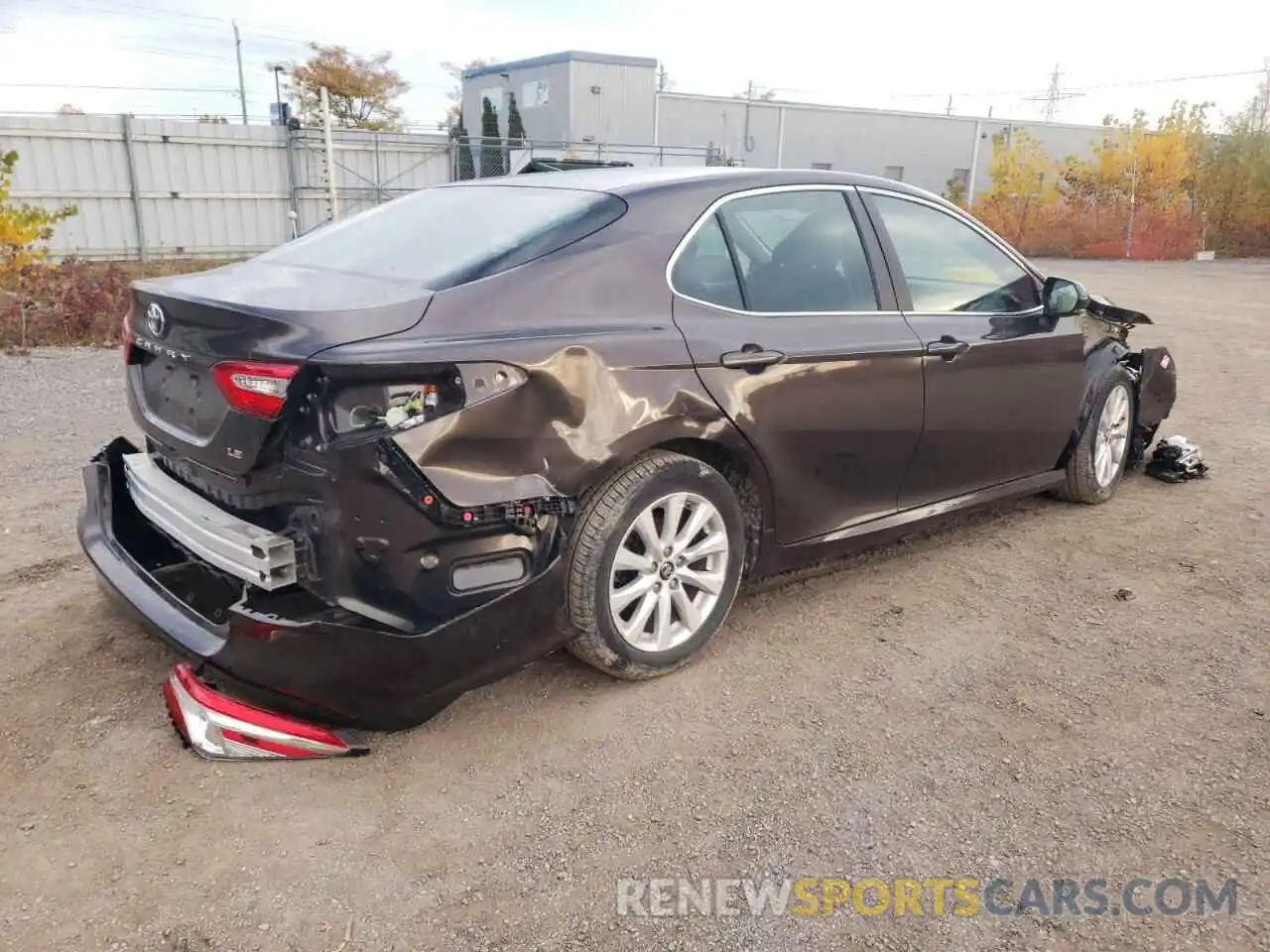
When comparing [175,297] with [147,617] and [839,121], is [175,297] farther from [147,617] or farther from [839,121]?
[839,121]

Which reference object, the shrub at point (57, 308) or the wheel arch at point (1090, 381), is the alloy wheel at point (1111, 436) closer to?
the wheel arch at point (1090, 381)

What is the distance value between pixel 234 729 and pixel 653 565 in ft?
4.23

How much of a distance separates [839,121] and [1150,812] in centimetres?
3719

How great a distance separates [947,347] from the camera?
3869mm

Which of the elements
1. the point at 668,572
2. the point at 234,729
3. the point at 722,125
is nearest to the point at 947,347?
the point at 668,572

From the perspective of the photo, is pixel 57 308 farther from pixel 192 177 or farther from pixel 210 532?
pixel 192 177

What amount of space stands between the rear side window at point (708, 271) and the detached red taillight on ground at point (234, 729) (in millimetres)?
1719

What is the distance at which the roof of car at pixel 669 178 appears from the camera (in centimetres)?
334

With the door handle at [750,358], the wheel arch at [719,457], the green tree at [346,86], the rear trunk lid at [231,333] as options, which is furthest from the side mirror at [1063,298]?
A: the green tree at [346,86]

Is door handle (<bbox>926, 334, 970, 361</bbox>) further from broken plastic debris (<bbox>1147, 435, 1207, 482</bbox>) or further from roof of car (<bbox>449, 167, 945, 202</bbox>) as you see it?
broken plastic debris (<bbox>1147, 435, 1207, 482</bbox>)

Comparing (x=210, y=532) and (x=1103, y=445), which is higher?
(x=210, y=532)

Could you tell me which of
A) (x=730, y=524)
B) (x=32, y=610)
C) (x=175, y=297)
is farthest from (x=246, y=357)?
(x=32, y=610)

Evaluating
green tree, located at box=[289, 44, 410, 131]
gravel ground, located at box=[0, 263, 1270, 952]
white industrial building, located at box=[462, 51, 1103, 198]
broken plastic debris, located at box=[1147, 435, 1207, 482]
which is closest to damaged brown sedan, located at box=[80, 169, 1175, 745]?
gravel ground, located at box=[0, 263, 1270, 952]

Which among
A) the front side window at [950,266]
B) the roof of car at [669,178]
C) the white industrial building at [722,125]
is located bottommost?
the front side window at [950,266]
